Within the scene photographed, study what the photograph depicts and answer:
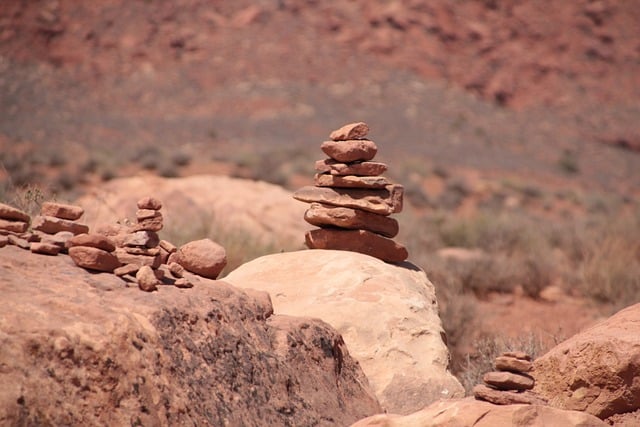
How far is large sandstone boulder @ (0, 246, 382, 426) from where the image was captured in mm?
3131

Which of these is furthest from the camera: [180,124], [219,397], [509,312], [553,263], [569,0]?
[569,0]

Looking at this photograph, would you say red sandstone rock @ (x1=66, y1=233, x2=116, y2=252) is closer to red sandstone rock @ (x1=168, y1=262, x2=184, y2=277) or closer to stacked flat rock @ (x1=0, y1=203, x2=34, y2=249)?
stacked flat rock @ (x1=0, y1=203, x2=34, y2=249)


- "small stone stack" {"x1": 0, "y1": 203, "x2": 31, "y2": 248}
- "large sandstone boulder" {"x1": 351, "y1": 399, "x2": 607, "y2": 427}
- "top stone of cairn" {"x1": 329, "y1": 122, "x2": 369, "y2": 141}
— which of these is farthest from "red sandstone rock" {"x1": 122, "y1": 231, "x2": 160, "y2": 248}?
"top stone of cairn" {"x1": 329, "y1": 122, "x2": 369, "y2": 141}

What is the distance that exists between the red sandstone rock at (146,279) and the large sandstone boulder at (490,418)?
1187 mm

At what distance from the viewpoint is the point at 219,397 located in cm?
368

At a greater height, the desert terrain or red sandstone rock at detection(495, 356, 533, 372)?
red sandstone rock at detection(495, 356, 533, 372)

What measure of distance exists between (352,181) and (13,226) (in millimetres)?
2709

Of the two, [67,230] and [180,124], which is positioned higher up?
[67,230]

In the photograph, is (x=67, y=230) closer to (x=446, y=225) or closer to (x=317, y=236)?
(x=317, y=236)

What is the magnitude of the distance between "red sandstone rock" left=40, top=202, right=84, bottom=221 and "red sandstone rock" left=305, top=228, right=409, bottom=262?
91.5 inches

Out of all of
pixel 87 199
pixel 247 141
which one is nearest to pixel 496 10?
pixel 247 141

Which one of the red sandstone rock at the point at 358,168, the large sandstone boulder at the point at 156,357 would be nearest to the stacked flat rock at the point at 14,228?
the large sandstone boulder at the point at 156,357

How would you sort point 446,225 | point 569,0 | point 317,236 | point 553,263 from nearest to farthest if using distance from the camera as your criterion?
point 317,236, point 553,263, point 446,225, point 569,0

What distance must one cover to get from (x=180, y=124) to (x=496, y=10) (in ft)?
52.8
